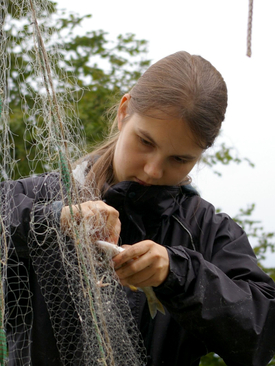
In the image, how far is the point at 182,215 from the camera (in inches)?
65.9

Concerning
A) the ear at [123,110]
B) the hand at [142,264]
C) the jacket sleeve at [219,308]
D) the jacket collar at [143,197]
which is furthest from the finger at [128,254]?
the ear at [123,110]

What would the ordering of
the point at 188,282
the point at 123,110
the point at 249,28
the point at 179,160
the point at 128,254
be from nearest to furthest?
the point at 128,254 < the point at 188,282 < the point at 249,28 < the point at 179,160 < the point at 123,110

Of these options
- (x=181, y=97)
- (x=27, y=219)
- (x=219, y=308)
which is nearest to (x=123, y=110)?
(x=181, y=97)

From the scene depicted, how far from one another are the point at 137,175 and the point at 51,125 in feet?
1.63

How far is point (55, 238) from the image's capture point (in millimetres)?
1317

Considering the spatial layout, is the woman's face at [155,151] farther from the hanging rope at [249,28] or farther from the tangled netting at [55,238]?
the hanging rope at [249,28]

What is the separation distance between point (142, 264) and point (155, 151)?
1.46 feet

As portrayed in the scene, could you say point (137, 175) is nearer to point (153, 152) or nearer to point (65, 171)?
point (153, 152)

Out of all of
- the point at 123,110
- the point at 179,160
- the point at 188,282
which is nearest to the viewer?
the point at 188,282

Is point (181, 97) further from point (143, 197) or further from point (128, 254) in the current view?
point (128, 254)

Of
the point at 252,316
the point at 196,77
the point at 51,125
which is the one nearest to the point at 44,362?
the point at 252,316

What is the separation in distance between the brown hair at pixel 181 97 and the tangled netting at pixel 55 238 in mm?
261

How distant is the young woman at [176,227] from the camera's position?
1.30 m

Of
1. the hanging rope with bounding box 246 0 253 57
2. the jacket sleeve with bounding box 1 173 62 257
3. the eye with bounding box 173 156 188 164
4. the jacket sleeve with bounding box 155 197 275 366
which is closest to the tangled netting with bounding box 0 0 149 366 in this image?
the jacket sleeve with bounding box 1 173 62 257
